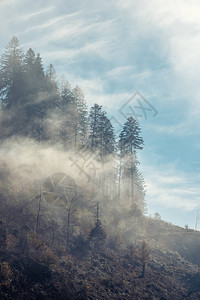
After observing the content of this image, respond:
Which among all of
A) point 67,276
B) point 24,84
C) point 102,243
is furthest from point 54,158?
point 67,276

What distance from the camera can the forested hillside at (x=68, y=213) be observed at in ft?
67.0

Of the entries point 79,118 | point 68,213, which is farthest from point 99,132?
point 68,213

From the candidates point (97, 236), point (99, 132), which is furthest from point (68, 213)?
point (99, 132)

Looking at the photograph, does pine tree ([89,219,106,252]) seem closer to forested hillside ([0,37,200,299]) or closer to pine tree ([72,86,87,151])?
forested hillside ([0,37,200,299])

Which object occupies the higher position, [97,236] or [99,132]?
[99,132]

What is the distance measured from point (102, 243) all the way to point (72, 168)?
51.9 feet

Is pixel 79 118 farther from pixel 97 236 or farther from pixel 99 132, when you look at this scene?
pixel 97 236

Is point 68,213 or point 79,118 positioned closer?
point 68,213

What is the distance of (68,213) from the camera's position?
2875cm

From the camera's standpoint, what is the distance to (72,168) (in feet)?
138

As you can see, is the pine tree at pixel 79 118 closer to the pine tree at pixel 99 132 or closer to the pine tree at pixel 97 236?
the pine tree at pixel 99 132

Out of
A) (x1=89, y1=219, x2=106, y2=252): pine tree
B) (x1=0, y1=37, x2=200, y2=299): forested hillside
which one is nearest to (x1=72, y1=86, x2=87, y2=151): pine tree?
(x1=0, y1=37, x2=200, y2=299): forested hillside

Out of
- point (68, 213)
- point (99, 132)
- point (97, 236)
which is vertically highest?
point (99, 132)

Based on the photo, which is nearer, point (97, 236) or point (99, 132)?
point (97, 236)
